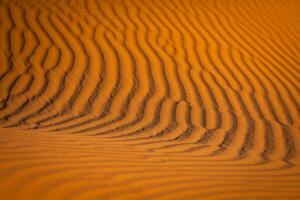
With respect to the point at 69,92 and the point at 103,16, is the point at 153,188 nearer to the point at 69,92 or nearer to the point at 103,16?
the point at 69,92

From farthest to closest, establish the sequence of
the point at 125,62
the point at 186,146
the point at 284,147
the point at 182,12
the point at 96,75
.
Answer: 1. the point at 182,12
2. the point at 125,62
3. the point at 96,75
4. the point at 284,147
5. the point at 186,146

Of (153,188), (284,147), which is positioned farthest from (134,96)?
(153,188)

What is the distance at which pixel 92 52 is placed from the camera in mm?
5637

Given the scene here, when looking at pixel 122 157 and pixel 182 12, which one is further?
pixel 182 12

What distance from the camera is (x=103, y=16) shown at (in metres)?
6.58

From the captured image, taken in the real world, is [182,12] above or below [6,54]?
above

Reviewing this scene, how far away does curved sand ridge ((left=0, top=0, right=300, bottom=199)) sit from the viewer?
258cm

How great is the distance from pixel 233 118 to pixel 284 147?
0.78 metres

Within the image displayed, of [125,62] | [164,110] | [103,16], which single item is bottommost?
[164,110]

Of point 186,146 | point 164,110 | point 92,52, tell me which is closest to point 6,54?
point 92,52

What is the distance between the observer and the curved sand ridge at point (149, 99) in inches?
102

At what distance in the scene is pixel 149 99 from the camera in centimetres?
485

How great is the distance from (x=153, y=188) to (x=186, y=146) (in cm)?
136

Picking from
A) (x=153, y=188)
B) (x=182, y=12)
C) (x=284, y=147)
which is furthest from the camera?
(x=182, y=12)
